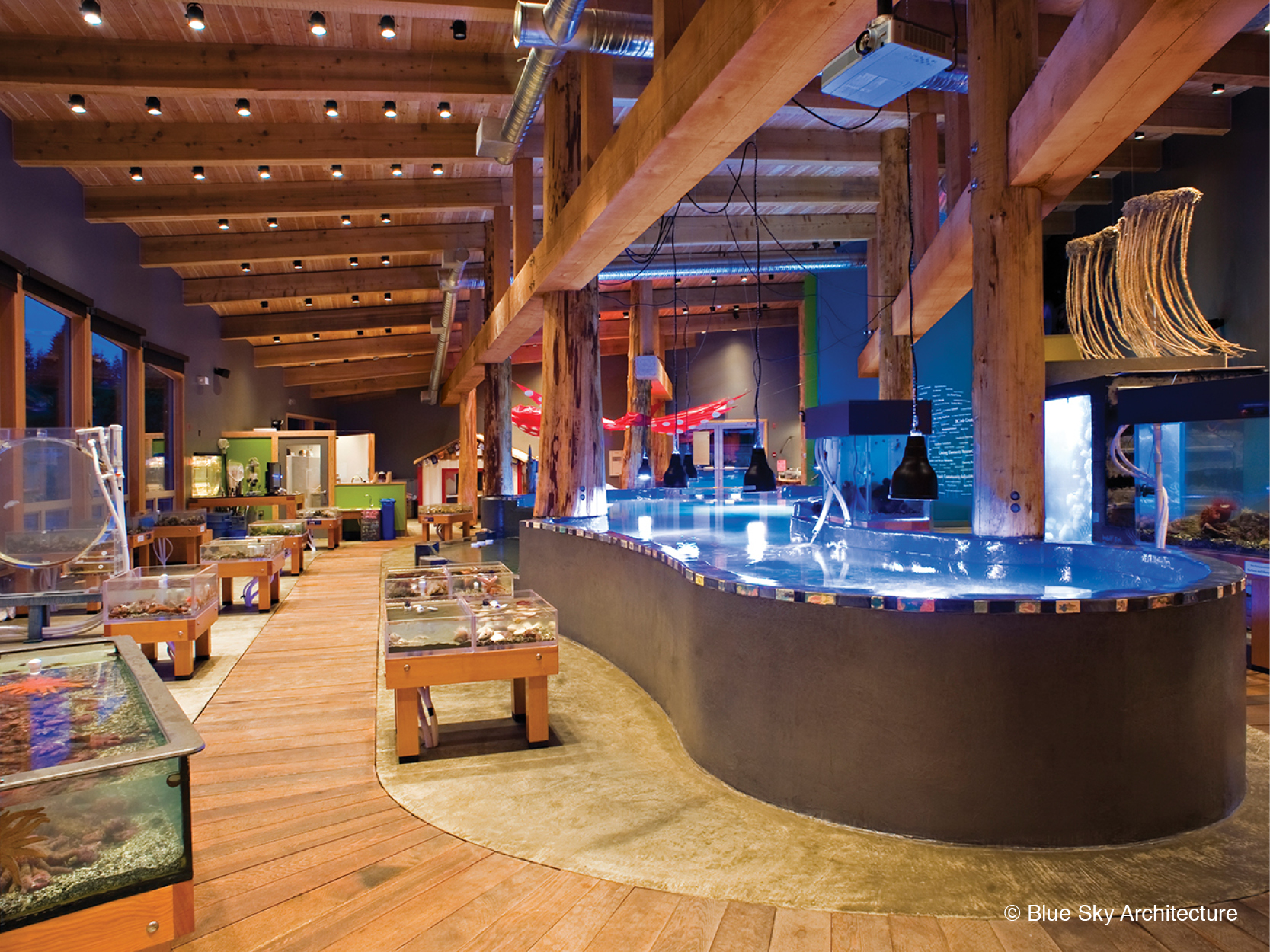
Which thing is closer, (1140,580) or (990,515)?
(1140,580)

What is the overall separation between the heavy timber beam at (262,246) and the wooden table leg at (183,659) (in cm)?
632

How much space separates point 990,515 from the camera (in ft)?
15.9

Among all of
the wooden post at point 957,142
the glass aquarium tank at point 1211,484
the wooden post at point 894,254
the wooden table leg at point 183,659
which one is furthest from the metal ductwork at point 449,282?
the glass aquarium tank at point 1211,484

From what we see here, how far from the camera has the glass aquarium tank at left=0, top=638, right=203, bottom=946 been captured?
4.95ft

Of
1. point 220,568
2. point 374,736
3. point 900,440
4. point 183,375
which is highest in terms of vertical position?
point 183,375

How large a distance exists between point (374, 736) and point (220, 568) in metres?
4.06

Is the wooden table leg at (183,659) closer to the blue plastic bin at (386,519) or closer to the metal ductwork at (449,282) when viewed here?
the metal ductwork at (449,282)

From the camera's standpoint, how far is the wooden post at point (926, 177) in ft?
25.6

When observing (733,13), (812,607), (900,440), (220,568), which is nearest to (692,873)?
(812,607)

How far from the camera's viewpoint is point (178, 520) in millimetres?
9742

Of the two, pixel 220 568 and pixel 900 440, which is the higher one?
pixel 900 440

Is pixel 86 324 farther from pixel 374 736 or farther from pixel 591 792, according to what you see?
pixel 591 792

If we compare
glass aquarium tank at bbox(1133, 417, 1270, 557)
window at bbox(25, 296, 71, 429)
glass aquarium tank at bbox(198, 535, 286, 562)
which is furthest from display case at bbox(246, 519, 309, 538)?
glass aquarium tank at bbox(1133, 417, 1270, 557)

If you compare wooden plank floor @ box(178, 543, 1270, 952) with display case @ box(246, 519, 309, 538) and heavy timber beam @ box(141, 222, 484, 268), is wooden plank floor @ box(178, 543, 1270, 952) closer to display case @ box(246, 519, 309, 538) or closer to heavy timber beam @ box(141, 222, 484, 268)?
display case @ box(246, 519, 309, 538)
